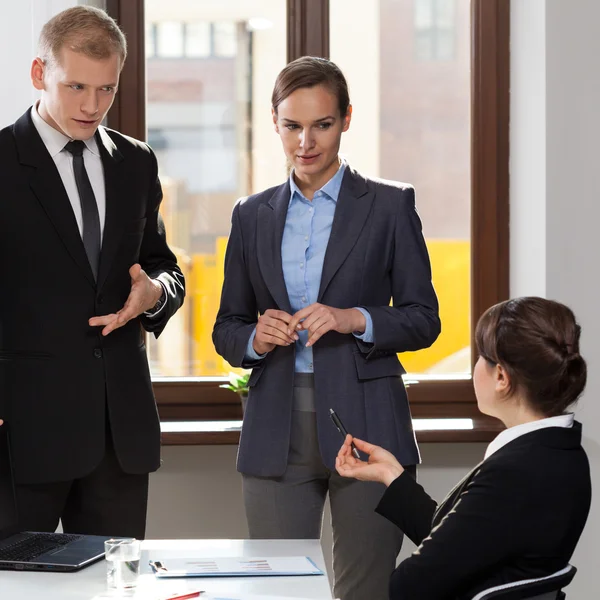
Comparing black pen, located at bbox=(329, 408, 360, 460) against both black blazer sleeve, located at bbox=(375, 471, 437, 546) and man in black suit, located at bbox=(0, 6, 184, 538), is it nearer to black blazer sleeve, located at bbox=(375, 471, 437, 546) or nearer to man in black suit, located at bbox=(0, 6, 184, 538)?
black blazer sleeve, located at bbox=(375, 471, 437, 546)

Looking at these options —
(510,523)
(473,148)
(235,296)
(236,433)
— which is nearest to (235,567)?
(510,523)

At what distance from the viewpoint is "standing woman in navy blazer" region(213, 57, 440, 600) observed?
208 centimetres

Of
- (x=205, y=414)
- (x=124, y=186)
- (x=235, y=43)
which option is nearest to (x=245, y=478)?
(x=124, y=186)

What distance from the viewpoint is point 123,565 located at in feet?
4.93

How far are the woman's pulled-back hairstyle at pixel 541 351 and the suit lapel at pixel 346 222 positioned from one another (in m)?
0.56

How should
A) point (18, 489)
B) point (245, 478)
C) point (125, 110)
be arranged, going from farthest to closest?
point (125, 110) → point (245, 478) → point (18, 489)

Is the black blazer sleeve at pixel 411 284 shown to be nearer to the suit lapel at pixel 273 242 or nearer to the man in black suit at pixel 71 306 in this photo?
the suit lapel at pixel 273 242

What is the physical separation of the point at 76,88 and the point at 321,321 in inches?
29.5

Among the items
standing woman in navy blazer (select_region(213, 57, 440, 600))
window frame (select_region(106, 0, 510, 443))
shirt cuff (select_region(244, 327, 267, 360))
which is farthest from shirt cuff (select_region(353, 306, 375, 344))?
window frame (select_region(106, 0, 510, 443))

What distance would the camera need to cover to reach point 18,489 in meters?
2.02

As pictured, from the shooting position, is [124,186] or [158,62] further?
[158,62]

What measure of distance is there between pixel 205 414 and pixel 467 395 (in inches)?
37.6

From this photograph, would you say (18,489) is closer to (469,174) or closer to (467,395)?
(467,395)

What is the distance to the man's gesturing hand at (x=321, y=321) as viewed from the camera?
6.56 ft
